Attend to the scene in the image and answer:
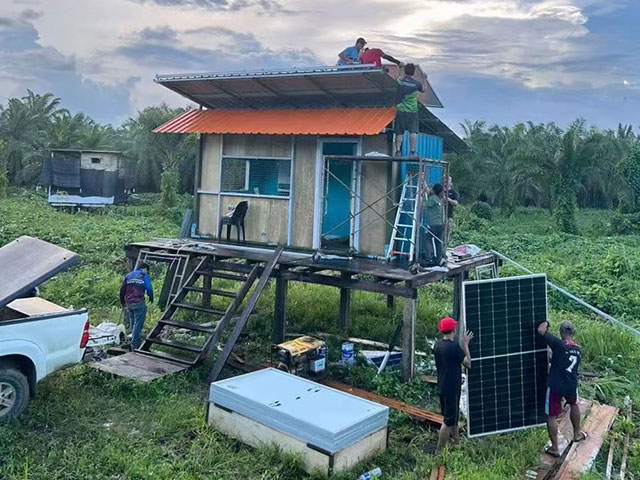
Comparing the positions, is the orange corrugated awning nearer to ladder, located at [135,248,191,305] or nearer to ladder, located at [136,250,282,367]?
ladder, located at [136,250,282,367]

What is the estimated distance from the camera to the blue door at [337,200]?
33.9 feet

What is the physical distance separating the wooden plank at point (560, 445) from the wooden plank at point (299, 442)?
1.66m

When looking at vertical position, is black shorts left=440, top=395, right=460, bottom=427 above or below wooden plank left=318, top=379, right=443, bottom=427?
above

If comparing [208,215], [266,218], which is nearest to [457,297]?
[266,218]

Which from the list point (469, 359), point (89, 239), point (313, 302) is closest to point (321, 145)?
point (313, 302)

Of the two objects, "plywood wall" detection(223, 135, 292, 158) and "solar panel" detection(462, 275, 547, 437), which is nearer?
"solar panel" detection(462, 275, 547, 437)

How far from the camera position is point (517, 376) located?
258 inches

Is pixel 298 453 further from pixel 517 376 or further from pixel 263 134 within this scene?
pixel 263 134

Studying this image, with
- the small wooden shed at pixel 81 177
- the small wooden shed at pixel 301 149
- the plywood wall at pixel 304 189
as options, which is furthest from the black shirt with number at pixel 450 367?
the small wooden shed at pixel 81 177

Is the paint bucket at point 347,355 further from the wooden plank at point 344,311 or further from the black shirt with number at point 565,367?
the black shirt with number at point 565,367

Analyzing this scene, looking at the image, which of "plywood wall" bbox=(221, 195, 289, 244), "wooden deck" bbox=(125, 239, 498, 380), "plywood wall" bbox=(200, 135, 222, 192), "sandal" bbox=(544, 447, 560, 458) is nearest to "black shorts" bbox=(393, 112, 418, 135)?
"wooden deck" bbox=(125, 239, 498, 380)

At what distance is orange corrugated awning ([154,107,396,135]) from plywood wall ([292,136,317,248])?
0.47 meters

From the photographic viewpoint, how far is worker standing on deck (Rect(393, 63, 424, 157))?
9.45m

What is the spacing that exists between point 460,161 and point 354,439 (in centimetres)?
2974
